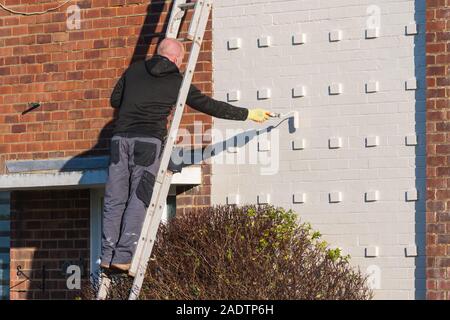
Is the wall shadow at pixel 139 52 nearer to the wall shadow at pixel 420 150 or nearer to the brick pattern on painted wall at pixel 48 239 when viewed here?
the brick pattern on painted wall at pixel 48 239

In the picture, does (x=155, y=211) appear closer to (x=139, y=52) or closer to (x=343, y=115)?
(x=343, y=115)

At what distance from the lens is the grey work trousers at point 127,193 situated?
10273mm

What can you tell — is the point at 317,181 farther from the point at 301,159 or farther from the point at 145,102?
the point at 145,102

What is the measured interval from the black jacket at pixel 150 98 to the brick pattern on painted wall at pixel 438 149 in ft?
8.05

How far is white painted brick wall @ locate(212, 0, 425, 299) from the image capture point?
39.0 feet

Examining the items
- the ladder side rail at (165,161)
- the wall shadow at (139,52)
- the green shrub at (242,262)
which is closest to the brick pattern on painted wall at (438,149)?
the green shrub at (242,262)

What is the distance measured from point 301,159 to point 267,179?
0.46 m

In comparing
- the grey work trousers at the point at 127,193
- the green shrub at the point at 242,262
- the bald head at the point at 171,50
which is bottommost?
the green shrub at the point at 242,262

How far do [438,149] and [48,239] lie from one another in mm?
5000

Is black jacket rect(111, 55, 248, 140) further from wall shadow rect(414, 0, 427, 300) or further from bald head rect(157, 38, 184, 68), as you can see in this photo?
wall shadow rect(414, 0, 427, 300)

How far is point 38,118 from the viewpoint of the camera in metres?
14.0

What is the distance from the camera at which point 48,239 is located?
14.2 m

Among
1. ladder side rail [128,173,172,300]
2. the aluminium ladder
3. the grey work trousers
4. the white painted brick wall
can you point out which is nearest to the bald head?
the aluminium ladder
